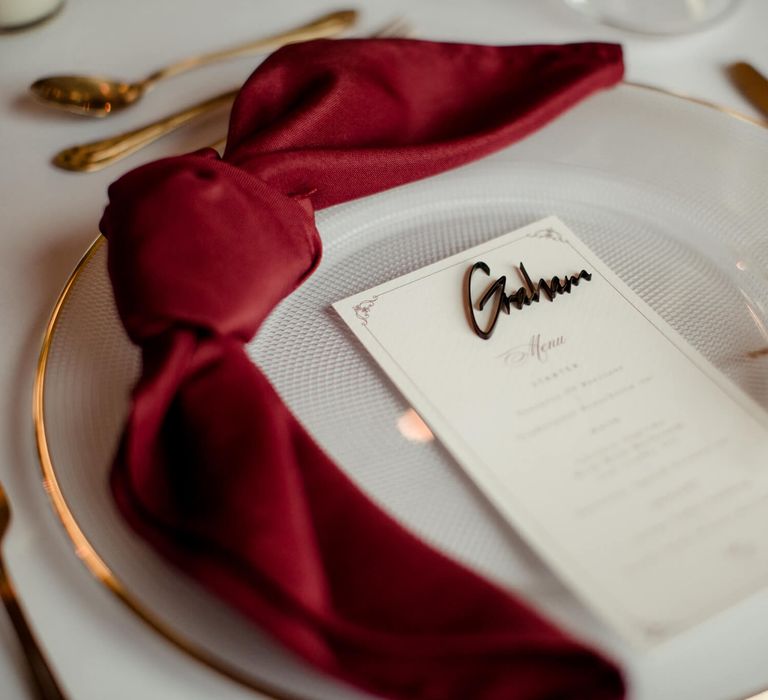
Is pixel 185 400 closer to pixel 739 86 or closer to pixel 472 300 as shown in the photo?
pixel 472 300

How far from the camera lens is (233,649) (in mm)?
370

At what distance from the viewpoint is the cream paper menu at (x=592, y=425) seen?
39cm

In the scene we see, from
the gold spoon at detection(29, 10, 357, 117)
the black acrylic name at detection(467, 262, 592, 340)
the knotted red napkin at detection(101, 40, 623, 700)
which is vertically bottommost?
the black acrylic name at detection(467, 262, 592, 340)

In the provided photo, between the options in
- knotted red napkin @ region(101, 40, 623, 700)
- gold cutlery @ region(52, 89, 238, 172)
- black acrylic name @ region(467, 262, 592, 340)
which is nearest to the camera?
knotted red napkin @ region(101, 40, 623, 700)

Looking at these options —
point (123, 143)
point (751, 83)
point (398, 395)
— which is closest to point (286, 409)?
point (398, 395)

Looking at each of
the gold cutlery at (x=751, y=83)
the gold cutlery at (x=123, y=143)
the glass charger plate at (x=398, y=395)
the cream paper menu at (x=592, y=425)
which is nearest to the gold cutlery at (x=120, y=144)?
the gold cutlery at (x=123, y=143)

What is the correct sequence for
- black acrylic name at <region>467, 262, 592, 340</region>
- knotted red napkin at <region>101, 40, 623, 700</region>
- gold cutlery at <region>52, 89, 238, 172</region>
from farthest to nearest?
gold cutlery at <region>52, 89, 238, 172</region> < black acrylic name at <region>467, 262, 592, 340</region> < knotted red napkin at <region>101, 40, 623, 700</region>

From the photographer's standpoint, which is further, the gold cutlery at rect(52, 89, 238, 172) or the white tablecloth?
the gold cutlery at rect(52, 89, 238, 172)

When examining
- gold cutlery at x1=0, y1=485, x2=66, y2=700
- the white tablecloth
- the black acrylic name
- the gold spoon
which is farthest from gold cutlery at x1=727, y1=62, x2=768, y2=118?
gold cutlery at x1=0, y1=485, x2=66, y2=700

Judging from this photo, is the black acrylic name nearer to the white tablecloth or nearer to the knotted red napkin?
the knotted red napkin

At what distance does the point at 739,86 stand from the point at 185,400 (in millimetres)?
500

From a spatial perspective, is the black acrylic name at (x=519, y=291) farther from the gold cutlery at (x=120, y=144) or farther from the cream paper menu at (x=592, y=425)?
the gold cutlery at (x=120, y=144)

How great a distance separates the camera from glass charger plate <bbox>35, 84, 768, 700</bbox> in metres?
0.37

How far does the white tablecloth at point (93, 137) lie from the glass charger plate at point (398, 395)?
0.02 meters
